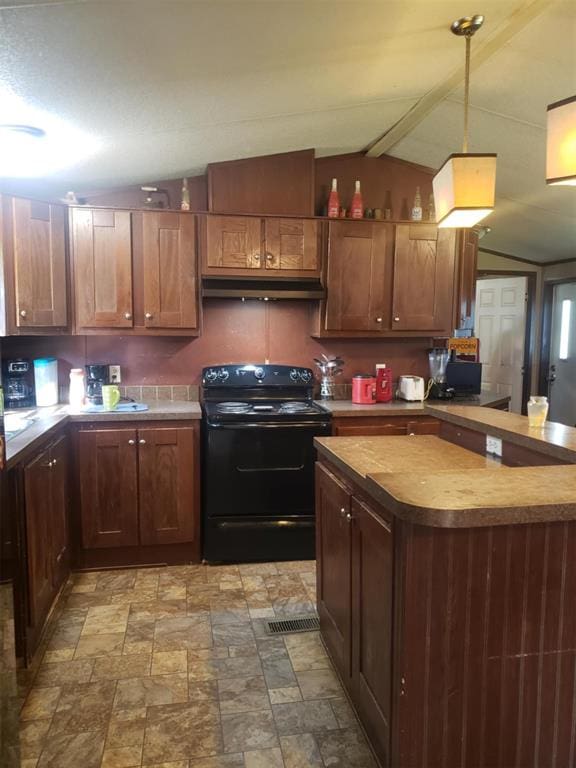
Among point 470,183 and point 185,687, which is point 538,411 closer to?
point 470,183

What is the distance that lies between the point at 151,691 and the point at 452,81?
9.93 ft

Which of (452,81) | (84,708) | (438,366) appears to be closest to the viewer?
(84,708)

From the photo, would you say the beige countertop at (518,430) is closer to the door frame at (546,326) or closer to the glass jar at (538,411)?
the glass jar at (538,411)

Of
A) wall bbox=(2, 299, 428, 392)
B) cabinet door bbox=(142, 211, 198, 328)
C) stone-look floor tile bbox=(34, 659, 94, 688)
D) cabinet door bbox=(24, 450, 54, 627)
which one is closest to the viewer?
stone-look floor tile bbox=(34, 659, 94, 688)

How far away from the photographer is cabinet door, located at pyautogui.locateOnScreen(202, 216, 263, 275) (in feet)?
11.1

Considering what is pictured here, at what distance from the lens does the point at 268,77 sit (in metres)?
2.24

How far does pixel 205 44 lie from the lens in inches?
74.1

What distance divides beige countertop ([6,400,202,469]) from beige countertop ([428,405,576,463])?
1478mm

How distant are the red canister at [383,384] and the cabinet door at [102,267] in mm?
1691

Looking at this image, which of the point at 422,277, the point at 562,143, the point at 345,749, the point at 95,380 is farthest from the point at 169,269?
the point at 345,749

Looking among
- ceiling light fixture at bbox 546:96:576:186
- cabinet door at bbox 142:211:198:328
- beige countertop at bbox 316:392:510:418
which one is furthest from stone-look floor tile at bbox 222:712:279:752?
cabinet door at bbox 142:211:198:328

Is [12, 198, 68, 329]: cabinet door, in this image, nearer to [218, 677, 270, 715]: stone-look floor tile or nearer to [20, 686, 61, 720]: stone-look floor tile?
[20, 686, 61, 720]: stone-look floor tile

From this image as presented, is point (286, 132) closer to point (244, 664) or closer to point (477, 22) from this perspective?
point (477, 22)

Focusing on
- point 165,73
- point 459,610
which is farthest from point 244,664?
point 165,73
